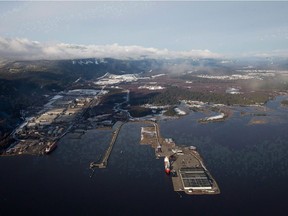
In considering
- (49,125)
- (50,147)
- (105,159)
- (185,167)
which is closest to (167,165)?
(185,167)

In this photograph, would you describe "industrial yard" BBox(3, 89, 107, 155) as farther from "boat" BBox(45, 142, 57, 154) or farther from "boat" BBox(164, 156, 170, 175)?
"boat" BBox(164, 156, 170, 175)

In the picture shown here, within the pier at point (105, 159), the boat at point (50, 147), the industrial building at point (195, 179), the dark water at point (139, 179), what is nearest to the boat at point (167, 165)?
the dark water at point (139, 179)

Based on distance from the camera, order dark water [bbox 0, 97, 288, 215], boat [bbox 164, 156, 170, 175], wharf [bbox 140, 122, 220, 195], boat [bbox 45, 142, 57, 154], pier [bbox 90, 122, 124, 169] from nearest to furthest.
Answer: dark water [bbox 0, 97, 288, 215]
wharf [bbox 140, 122, 220, 195]
boat [bbox 164, 156, 170, 175]
pier [bbox 90, 122, 124, 169]
boat [bbox 45, 142, 57, 154]

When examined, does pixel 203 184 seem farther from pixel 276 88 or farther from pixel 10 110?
pixel 276 88

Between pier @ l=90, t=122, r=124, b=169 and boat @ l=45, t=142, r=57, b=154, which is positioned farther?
boat @ l=45, t=142, r=57, b=154

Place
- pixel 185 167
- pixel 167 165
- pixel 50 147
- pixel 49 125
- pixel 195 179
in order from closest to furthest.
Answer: pixel 195 179 < pixel 167 165 < pixel 185 167 < pixel 50 147 < pixel 49 125

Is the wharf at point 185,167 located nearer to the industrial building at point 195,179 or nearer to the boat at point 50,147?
the industrial building at point 195,179

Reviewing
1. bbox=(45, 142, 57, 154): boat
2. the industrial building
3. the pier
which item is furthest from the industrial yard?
the industrial building

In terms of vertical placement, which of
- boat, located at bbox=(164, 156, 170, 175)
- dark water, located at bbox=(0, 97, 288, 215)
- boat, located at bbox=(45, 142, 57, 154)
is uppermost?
boat, located at bbox=(164, 156, 170, 175)

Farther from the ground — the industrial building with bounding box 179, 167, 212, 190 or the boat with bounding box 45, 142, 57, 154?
the industrial building with bounding box 179, 167, 212, 190

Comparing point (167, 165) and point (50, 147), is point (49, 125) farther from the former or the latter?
point (167, 165)
